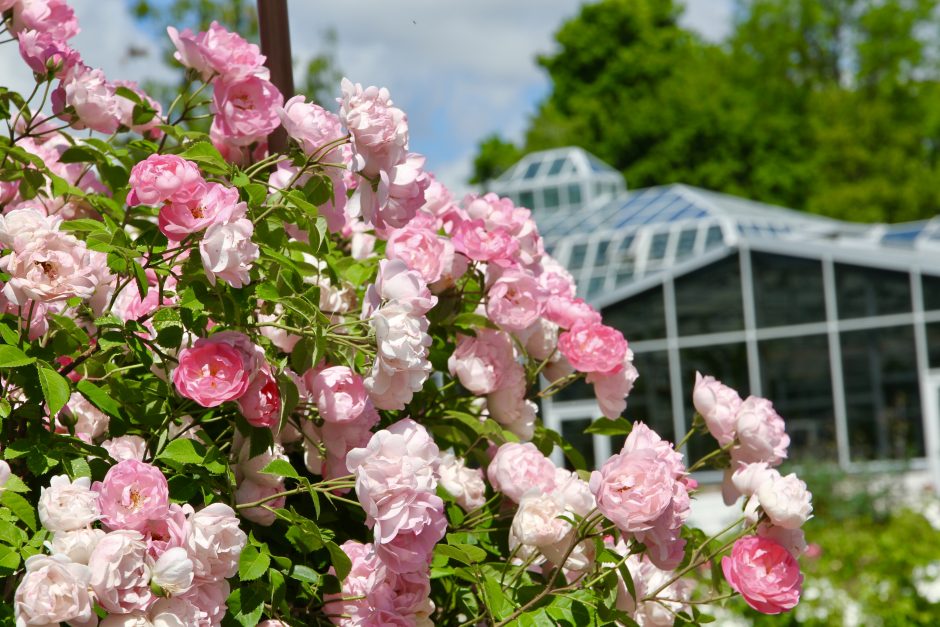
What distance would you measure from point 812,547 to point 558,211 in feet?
63.4

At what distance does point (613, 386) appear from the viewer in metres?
1.93

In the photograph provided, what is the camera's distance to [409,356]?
142 centimetres

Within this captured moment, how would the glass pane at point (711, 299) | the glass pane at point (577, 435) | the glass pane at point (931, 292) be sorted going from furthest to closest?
the glass pane at point (577, 435), the glass pane at point (711, 299), the glass pane at point (931, 292)

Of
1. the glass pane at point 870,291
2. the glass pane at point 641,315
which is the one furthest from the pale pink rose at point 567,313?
the glass pane at point 641,315

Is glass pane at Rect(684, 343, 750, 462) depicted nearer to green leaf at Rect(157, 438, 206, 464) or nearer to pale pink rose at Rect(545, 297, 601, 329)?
pale pink rose at Rect(545, 297, 601, 329)

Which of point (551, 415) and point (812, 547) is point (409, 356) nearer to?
point (812, 547)

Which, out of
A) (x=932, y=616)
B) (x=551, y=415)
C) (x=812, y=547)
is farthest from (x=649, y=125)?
(x=932, y=616)

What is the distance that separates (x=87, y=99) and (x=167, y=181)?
18.4 inches

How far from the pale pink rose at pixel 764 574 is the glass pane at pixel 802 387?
1445 centimetres

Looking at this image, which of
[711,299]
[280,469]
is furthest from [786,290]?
[280,469]

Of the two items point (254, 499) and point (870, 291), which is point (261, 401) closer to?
point (254, 499)

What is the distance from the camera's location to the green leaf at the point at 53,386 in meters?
1.37

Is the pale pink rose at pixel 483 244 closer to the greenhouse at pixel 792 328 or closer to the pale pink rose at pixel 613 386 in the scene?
the pale pink rose at pixel 613 386

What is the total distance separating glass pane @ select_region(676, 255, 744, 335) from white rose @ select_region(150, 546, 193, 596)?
15626mm
